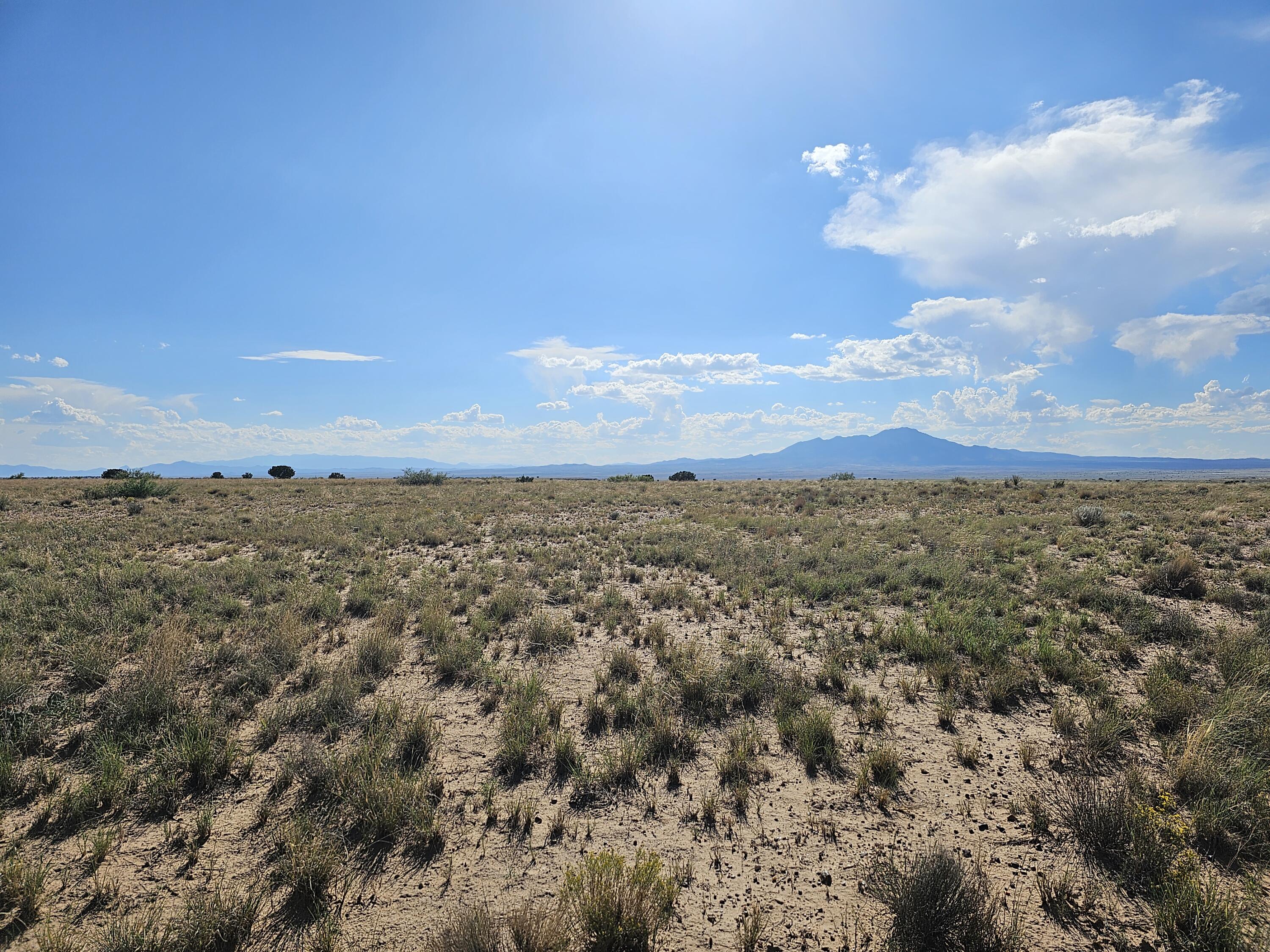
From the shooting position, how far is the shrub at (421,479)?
130 ft

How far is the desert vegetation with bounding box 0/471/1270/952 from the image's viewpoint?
3842 mm

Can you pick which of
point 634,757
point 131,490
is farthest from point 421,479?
point 634,757

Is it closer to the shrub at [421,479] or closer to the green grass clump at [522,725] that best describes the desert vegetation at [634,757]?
the green grass clump at [522,725]

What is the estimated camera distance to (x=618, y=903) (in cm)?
366

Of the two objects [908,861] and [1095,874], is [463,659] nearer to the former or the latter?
[908,861]

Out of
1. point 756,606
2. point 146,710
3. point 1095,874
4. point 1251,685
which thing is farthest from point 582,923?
point 1251,685

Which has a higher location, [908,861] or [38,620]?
[38,620]

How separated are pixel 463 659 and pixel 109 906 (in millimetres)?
4452

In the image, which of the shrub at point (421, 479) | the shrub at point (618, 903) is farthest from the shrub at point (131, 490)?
the shrub at point (618, 903)

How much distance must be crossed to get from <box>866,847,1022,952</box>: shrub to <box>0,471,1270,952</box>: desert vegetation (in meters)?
0.02

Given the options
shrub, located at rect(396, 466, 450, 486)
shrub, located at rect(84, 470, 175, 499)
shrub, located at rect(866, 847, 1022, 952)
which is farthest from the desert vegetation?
shrub, located at rect(396, 466, 450, 486)

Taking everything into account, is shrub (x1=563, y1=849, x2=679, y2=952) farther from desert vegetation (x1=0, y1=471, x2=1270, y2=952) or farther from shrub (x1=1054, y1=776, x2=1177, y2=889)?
shrub (x1=1054, y1=776, x2=1177, y2=889)

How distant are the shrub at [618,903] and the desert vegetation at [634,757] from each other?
0.03 meters

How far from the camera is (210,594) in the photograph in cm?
1059
